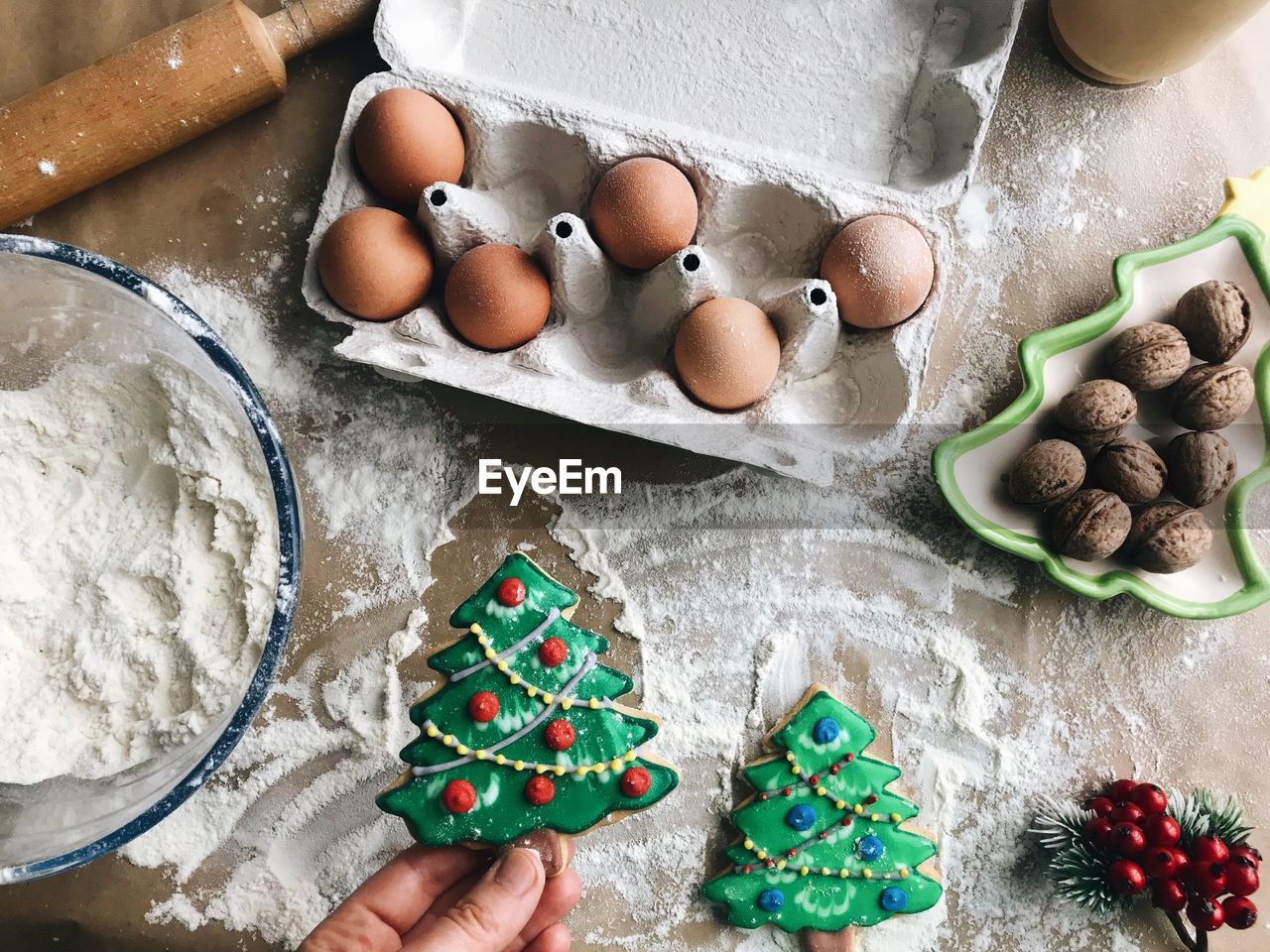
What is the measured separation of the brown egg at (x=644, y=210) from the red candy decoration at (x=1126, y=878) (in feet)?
2.95

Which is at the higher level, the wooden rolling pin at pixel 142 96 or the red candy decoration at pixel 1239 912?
the wooden rolling pin at pixel 142 96

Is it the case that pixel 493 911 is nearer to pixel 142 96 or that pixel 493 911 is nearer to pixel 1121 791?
pixel 1121 791

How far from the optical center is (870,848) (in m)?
1.10

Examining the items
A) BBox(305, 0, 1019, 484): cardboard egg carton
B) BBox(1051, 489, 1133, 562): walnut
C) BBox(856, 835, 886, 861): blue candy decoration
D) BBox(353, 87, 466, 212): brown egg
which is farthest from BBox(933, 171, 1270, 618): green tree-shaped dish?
BBox(353, 87, 466, 212): brown egg

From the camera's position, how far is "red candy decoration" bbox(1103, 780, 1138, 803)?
1.14 metres

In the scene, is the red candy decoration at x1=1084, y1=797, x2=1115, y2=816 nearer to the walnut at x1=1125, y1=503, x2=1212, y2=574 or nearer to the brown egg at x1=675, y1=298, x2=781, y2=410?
the walnut at x1=1125, y1=503, x2=1212, y2=574

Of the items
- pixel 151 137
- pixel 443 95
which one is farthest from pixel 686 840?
pixel 151 137

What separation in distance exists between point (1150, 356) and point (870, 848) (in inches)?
26.9

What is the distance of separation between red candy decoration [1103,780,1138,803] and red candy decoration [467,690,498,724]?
78 centimetres

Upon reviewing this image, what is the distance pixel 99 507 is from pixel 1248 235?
145 cm

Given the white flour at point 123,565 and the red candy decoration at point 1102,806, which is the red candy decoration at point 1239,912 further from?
the white flour at point 123,565

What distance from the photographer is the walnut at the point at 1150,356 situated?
1111 mm

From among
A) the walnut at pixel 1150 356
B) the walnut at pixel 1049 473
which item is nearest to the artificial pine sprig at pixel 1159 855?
the walnut at pixel 1049 473

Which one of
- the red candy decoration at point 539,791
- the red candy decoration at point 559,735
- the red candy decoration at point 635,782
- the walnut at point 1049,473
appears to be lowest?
the red candy decoration at point 539,791
